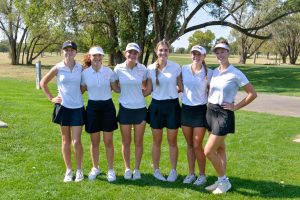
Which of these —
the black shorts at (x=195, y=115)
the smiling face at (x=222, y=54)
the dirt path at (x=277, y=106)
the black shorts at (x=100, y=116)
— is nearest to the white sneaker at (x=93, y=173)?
the black shorts at (x=100, y=116)

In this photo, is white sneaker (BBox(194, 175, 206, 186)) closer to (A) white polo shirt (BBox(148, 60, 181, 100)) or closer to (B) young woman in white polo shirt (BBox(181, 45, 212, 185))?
(B) young woman in white polo shirt (BBox(181, 45, 212, 185))

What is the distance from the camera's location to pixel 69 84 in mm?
5719

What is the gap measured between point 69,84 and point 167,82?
1291 millimetres

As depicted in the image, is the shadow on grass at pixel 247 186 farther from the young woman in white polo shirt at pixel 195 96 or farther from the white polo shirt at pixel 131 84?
the white polo shirt at pixel 131 84

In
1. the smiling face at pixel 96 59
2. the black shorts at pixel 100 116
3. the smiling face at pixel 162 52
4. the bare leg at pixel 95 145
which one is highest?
the smiling face at pixel 162 52

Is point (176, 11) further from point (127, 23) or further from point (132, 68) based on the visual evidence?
point (132, 68)

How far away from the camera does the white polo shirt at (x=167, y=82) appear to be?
5.69 m

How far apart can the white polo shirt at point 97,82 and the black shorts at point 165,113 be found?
67 centimetres

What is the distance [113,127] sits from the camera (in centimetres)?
594

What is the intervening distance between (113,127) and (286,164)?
3.17m

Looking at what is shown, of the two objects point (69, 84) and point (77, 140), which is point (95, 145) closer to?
point (77, 140)

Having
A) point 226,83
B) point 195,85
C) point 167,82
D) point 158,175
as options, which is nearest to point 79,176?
point 158,175

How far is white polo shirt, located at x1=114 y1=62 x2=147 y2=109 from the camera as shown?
5.79m

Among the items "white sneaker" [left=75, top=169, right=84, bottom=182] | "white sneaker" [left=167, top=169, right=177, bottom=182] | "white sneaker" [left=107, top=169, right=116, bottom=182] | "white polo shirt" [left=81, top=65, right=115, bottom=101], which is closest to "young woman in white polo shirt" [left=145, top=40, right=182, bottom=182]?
"white sneaker" [left=167, top=169, right=177, bottom=182]
